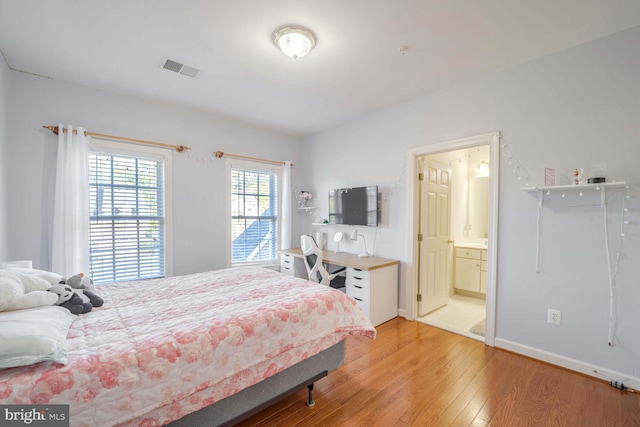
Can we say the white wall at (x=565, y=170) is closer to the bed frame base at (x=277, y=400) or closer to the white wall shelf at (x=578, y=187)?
the white wall shelf at (x=578, y=187)

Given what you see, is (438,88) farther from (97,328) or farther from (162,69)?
(97,328)

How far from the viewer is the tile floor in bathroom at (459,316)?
10.3ft

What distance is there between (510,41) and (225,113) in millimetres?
3268

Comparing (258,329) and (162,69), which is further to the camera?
(162,69)

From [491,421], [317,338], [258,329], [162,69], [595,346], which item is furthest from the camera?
[162,69]

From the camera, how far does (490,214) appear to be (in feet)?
8.91

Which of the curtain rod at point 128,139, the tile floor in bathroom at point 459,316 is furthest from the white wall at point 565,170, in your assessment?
the curtain rod at point 128,139

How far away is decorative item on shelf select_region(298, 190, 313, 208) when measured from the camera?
15.2ft

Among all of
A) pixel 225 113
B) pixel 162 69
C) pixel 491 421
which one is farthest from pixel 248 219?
pixel 491 421

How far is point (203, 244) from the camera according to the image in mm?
3783

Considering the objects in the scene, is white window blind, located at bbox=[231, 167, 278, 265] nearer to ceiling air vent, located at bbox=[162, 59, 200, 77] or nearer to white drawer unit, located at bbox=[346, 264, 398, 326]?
ceiling air vent, located at bbox=[162, 59, 200, 77]

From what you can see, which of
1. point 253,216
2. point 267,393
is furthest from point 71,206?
point 267,393

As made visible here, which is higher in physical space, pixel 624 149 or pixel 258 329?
pixel 624 149

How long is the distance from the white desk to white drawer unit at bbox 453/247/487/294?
1.56 meters
